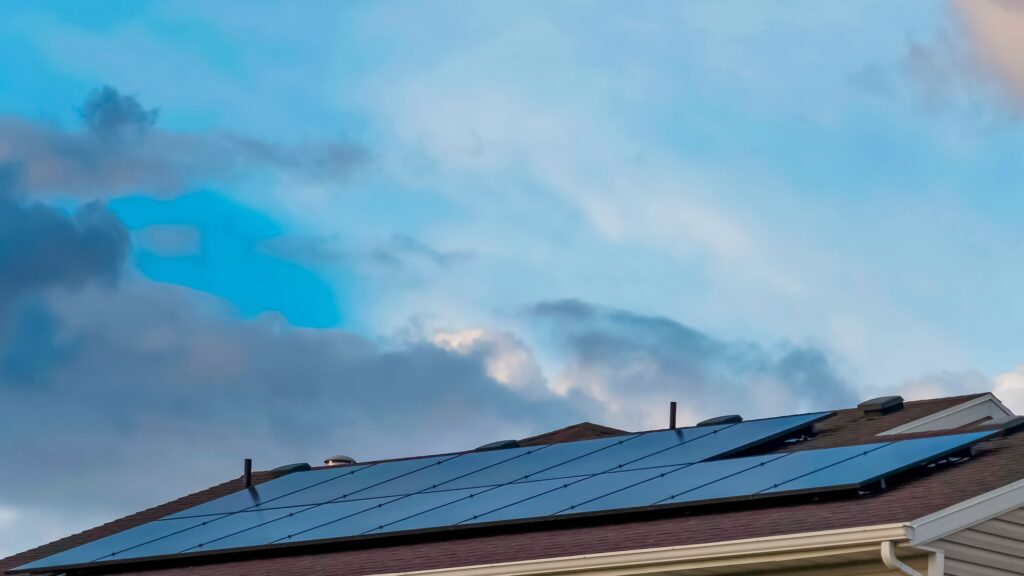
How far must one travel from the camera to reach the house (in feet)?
50.6

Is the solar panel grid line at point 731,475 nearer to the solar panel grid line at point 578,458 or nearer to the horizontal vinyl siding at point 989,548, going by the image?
the solar panel grid line at point 578,458

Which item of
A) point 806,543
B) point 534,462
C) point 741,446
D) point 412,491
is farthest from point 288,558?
point 806,543

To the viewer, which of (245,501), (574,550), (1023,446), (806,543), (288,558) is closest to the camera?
(806,543)

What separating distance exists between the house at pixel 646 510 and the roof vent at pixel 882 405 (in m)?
0.02

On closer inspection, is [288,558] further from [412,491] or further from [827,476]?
[827,476]

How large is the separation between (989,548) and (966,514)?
2.49 feet

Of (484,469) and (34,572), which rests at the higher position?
(484,469)

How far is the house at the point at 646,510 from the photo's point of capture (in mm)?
15414

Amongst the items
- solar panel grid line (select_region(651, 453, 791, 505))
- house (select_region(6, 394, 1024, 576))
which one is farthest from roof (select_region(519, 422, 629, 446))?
solar panel grid line (select_region(651, 453, 791, 505))

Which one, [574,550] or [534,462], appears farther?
[534,462]

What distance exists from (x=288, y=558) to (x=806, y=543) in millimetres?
7349

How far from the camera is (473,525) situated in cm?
1884

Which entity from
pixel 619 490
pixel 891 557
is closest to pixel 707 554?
pixel 891 557

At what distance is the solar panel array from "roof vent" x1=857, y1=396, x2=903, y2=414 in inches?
34.6
